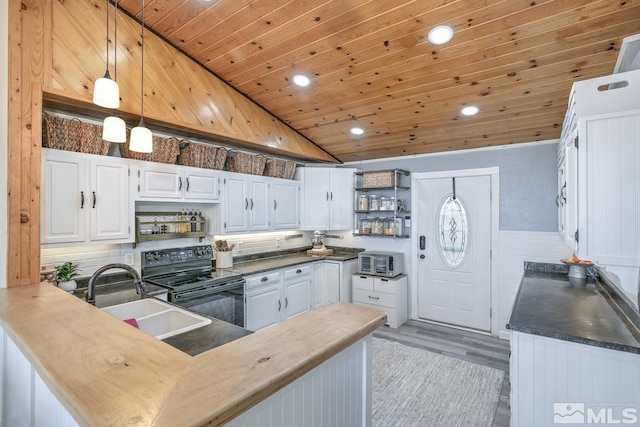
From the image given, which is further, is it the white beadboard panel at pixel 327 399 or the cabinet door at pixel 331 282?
the cabinet door at pixel 331 282

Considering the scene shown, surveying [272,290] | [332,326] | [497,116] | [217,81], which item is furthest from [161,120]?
[497,116]

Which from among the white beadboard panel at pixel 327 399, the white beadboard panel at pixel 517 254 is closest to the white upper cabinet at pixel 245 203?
the white beadboard panel at pixel 327 399

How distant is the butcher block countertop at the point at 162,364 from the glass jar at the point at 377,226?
11.3 feet

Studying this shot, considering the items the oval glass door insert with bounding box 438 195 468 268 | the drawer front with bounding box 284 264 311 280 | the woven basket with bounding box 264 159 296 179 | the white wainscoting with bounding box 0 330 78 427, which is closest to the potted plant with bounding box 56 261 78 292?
the white wainscoting with bounding box 0 330 78 427

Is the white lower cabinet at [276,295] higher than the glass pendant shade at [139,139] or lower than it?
lower

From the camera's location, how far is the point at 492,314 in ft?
13.1

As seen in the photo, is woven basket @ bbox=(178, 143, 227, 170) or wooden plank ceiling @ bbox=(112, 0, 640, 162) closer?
wooden plank ceiling @ bbox=(112, 0, 640, 162)

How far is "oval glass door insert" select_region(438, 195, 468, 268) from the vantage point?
13.8ft

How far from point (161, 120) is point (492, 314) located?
4.38 meters

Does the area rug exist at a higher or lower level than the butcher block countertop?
lower

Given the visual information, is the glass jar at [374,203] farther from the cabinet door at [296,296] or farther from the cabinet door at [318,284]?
the cabinet door at [296,296]

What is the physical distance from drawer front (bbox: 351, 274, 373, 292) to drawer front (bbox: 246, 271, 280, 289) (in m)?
1.26

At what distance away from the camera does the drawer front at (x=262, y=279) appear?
3.49 metres

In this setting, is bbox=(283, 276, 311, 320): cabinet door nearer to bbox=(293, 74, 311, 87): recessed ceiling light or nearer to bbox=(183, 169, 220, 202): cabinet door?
bbox=(183, 169, 220, 202): cabinet door
